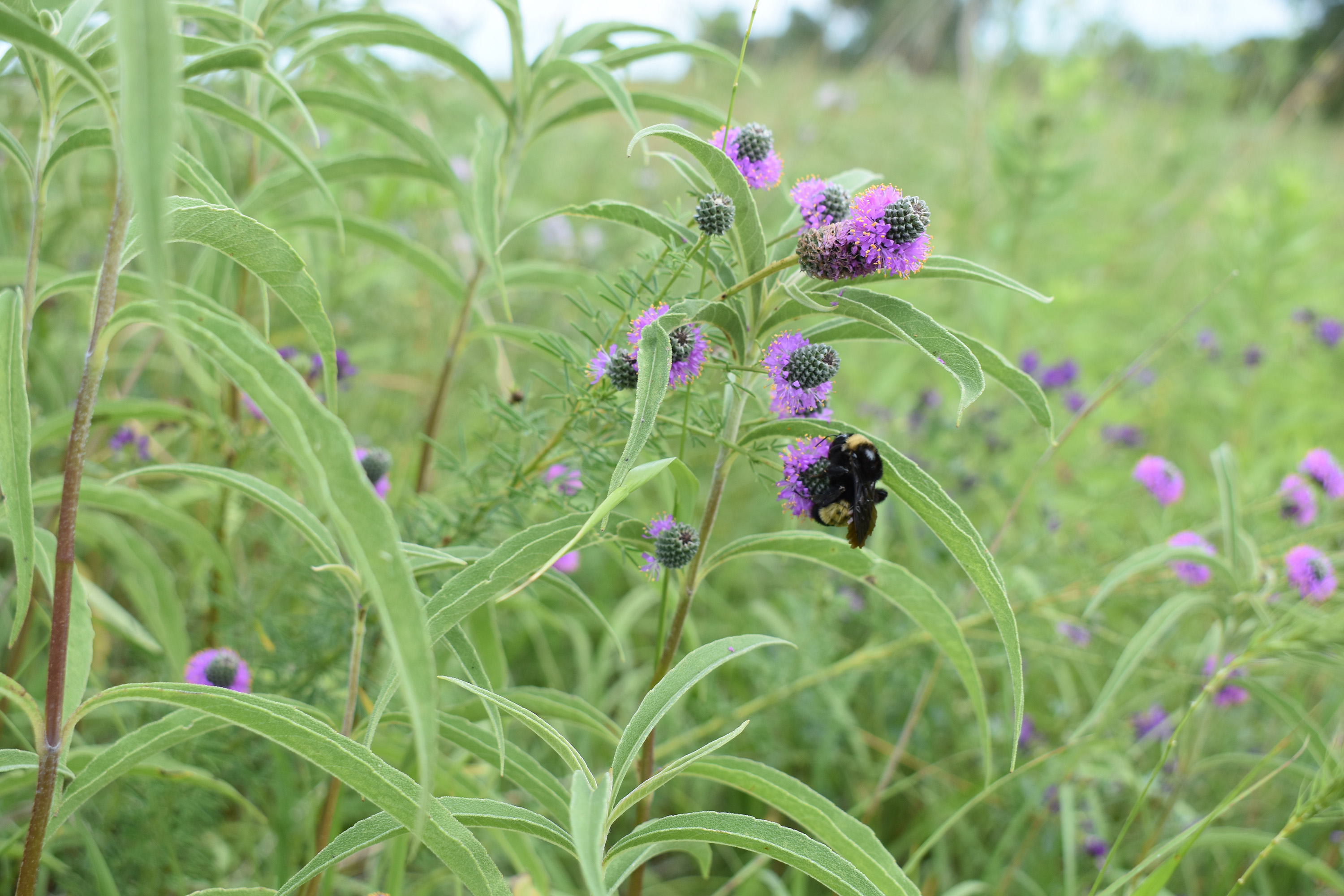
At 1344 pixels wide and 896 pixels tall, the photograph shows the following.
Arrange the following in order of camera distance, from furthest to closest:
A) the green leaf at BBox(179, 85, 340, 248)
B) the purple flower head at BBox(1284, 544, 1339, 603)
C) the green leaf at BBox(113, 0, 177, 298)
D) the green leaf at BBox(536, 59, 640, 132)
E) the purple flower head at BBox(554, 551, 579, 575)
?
the purple flower head at BBox(1284, 544, 1339, 603)
the purple flower head at BBox(554, 551, 579, 575)
the green leaf at BBox(536, 59, 640, 132)
the green leaf at BBox(179, 85, 340, 248)
the green leaf at BBox(113, 0, 177, 298)

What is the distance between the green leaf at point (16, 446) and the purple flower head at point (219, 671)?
0.52m

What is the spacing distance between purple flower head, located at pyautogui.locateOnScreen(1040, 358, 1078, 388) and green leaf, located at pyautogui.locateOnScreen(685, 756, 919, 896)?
2.29 m

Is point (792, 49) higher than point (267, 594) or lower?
higher

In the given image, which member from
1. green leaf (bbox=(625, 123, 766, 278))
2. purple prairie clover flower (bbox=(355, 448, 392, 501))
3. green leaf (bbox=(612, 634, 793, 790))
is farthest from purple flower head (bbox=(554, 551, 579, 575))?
green leaf (bbox=(625, 123, 766, 278))

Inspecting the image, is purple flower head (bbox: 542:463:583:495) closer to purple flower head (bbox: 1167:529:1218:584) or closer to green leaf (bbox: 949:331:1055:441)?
green leaf (bbox: 949:331:1055:441)

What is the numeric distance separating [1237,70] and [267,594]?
9.36m

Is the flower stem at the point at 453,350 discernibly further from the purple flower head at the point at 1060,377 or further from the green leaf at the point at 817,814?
the purple flower head at the point at 1060,377

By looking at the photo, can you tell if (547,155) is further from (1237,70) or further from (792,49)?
(1237,70)

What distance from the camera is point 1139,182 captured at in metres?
6.25

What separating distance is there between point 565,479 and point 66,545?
635 mm

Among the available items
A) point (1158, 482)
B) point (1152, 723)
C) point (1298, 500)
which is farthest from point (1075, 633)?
point (1298, 500)

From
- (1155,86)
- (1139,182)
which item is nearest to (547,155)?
(1139,182)

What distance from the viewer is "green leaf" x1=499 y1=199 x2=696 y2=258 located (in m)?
0.96

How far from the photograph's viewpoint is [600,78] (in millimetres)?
1264
